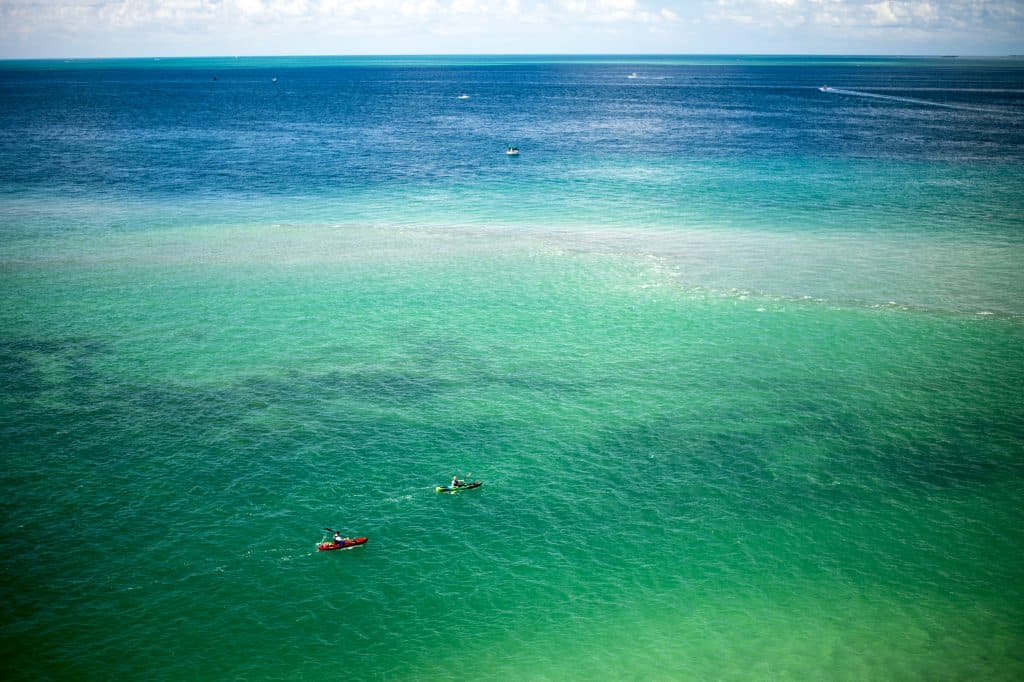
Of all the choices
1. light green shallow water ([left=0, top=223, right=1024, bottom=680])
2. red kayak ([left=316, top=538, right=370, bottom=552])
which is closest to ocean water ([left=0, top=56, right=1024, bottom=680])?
light green shallow water ([left=0, top=223, right=1024, bottom=680])

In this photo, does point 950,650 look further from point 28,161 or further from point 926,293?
point 28,161

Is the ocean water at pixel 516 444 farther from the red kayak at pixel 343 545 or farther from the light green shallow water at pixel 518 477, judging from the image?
the red kayak at pixel 343 545

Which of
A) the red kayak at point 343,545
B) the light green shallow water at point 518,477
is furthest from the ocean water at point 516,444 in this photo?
the red kayak at point 343,545

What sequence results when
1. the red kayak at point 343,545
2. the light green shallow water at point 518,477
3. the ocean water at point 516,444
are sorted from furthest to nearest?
the red kayak at point 343,545 < the ocean water at point 516,444 < the light green shallow water at point 518,477

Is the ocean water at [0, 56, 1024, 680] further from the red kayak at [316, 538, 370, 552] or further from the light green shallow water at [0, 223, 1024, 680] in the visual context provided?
the red kayak at [316, 538, 370, 552]

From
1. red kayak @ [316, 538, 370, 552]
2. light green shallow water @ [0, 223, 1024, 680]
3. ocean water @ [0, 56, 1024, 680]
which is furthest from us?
red kayak @ [316, 538, 370, 552]

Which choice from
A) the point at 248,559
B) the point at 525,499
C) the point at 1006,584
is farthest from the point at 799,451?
the point at 248,559
